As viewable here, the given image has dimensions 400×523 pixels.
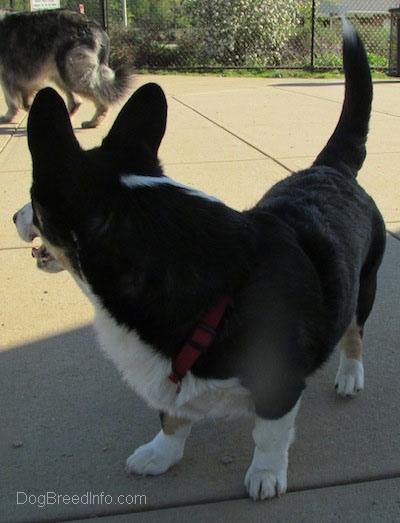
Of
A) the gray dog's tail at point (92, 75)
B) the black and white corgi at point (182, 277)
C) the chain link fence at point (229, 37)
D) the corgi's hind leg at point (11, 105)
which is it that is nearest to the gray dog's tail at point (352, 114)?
the black and white corgi at point (182, 277)

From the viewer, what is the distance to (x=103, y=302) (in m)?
2.05

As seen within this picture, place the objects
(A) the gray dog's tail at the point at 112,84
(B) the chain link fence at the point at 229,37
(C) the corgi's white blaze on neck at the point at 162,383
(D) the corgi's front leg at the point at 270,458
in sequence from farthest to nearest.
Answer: (B) the chain link fence at the point at 229,37 → (A) the gray dog's tail at the point at 112,84 → (D) the corgi's front leg at the point at 270,458 → (C) the corgi's white blaze on neck at the point at 162,383

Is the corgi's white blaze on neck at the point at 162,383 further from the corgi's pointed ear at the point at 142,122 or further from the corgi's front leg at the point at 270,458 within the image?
the corgi's pointed ear at the point at 142,122

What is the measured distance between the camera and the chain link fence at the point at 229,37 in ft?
56.5

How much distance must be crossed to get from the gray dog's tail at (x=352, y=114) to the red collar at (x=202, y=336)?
1314mm

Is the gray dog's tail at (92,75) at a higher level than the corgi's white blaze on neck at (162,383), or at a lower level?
higher

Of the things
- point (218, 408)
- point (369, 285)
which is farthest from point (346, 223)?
point (218, 408)

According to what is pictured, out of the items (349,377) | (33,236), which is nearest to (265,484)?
(349,377)

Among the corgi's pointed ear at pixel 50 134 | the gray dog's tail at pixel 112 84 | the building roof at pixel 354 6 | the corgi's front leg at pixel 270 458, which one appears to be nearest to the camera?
the corgi's pointed ear at pixel 50 134

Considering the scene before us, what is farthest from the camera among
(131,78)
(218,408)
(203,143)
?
(131,78)

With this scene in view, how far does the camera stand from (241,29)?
57.2 ft

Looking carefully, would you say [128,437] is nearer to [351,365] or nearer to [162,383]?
[162,383]

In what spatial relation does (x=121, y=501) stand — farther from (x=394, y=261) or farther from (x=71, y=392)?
(x=394, y=261)

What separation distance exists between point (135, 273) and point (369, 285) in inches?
56.8
